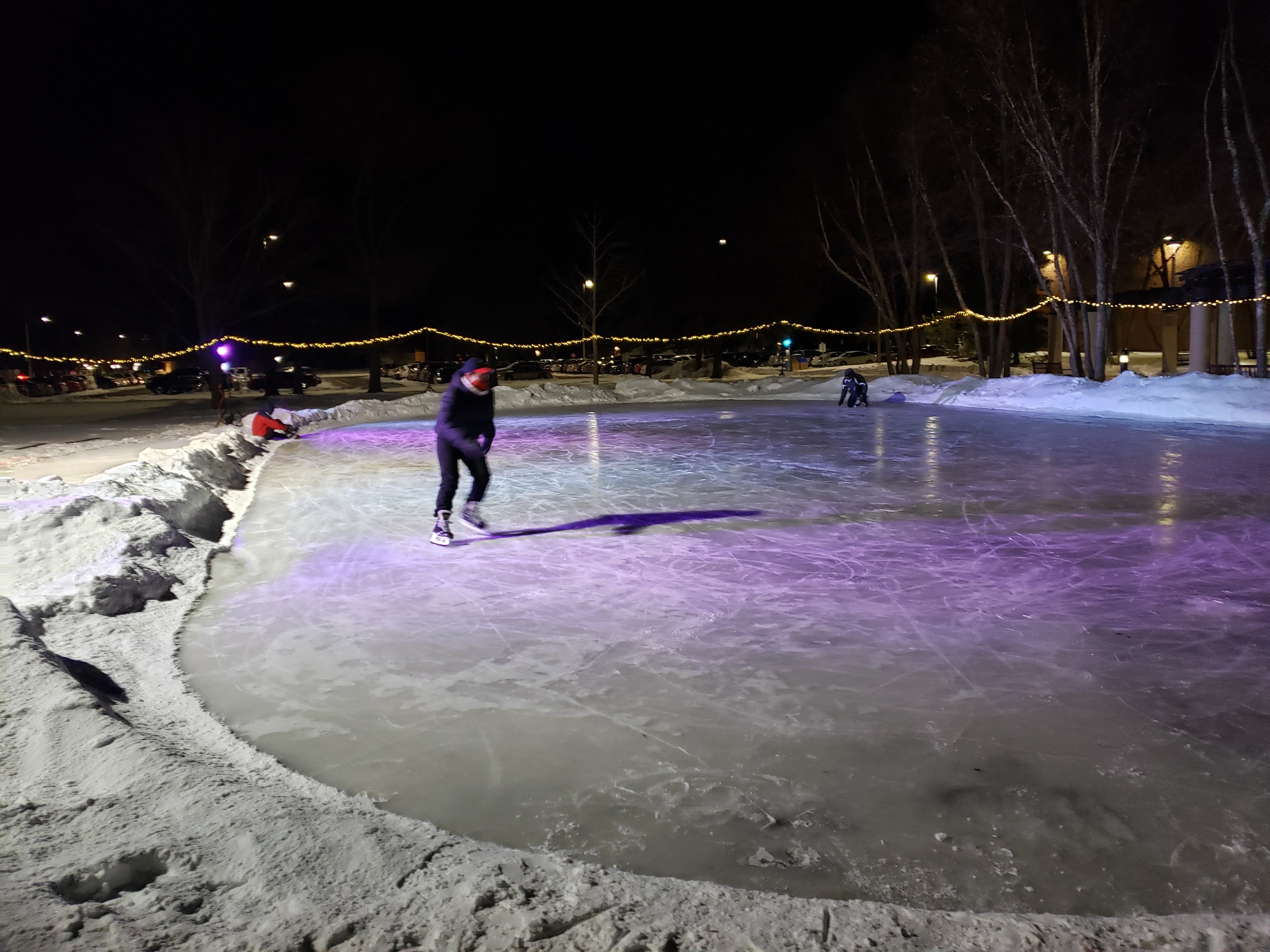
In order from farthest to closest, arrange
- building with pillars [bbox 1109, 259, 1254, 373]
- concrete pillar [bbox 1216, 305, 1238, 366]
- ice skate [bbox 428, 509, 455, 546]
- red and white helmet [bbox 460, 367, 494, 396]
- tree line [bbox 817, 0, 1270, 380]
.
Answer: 1. concrete pillar [bbox 1216, 305, 1238, 366]
2. building with pillars [bbox 1109, 259, 1254, 373]
3. tree line [bbox 817, 0, 1270, 380]
4. ice skate [bbox 428, 509, 455, 546]
5. red and white helmet [bbox 460, 367, 494, 396]

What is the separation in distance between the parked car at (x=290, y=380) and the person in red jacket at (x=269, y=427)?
1772 centimetres

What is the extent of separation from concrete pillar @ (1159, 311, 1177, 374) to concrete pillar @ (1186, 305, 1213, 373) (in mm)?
4037

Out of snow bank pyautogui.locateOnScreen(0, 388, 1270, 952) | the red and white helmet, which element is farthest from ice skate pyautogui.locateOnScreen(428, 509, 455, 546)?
snow bank pyautogui.locateOnScreen(0, 388, 1270, 952)

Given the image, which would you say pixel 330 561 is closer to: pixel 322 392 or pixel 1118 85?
pixel 1118 85

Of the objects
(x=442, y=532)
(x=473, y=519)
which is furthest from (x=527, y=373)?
(x=442, y=532)

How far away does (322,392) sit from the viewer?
38531 mm

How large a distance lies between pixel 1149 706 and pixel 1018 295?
1720 inches

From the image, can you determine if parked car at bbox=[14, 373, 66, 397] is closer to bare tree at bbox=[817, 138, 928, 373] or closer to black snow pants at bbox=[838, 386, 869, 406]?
black snow pants at bbox=[838, 386, 869, 406]

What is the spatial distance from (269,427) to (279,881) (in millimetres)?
16196

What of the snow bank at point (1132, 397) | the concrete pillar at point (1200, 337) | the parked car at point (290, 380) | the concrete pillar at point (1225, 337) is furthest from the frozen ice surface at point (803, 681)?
the parked car at point (290, 380)

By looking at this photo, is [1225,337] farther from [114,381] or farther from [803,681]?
[114,381]

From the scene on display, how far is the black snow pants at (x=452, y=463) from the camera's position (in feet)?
25.6

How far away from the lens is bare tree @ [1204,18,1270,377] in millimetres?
20906

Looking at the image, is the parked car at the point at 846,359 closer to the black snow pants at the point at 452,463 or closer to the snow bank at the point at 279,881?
the black snow pants at the point at 452,463
